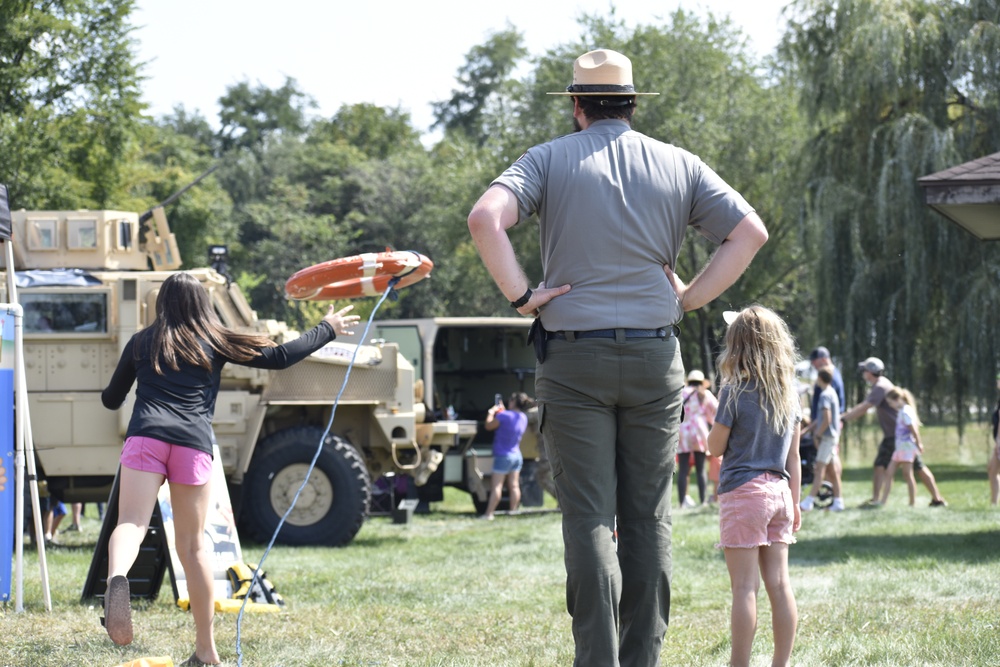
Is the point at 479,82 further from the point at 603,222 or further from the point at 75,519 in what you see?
the point at 603,222

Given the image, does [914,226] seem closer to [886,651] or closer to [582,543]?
[886,651]

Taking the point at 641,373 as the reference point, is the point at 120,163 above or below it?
above

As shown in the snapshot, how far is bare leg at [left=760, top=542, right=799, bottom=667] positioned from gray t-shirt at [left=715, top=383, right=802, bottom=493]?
0.94 feet

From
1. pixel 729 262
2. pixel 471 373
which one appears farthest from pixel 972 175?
pixel 471 373

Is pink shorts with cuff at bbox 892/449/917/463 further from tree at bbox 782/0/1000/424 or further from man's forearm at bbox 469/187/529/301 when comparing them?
man's forearm at bbox 469/187/529/301

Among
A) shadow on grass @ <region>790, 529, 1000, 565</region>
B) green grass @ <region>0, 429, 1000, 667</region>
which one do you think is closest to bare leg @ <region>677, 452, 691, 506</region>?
green grass @ <region>0, 429, 1000, 667</region>

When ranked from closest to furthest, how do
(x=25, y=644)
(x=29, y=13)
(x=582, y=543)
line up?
1. (x=582, y=543)
2. (x=25, y=644)
3. (x=29, y=13)

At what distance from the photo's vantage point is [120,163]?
21.5 m

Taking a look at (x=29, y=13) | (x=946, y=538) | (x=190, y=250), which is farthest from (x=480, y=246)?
(x=190, y=250)

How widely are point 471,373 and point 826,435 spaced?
5492mm

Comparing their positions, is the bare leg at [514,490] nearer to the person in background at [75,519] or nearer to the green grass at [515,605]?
the green grass at [515,605]

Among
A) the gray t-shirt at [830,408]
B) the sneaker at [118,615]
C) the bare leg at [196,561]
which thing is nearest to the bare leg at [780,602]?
the bare leg at [196,561]

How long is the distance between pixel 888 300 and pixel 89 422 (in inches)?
522

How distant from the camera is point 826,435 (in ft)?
44.7
